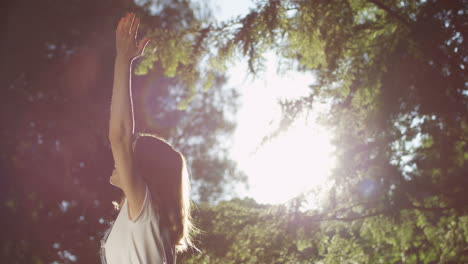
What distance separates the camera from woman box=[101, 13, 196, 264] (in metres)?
1.61

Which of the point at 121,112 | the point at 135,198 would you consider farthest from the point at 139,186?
the point at 121,112

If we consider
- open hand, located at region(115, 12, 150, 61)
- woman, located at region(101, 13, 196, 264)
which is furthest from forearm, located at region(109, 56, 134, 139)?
open hand, located at region(115, 12, 150, 61)

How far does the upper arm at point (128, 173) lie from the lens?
1599 millimetres

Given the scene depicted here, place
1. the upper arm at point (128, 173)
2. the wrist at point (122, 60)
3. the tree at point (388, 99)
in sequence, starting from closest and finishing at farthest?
the upper arm at point (128, 173)
the wrist at point (122, 60)
the tree at point (388, 99)

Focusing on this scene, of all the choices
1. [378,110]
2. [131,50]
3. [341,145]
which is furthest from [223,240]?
[131,50]

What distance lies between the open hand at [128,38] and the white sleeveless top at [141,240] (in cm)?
61

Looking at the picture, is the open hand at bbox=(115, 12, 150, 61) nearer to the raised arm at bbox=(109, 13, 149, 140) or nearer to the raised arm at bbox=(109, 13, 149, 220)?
the raised arm at bbox=(109, 13, 149, 140)

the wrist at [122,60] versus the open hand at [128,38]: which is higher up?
the open hand at [128,38]

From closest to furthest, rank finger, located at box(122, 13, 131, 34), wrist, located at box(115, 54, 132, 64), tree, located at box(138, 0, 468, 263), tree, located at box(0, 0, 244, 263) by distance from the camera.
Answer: wrist, located at box(115, 54, 132, 64) < finger, located at box(122, 13, 131, 34) < tree, located at box(138, 0, 468, 263) < tree, located at box(0, 0, 244, 263)

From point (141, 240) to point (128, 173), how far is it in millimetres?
Answer: 283

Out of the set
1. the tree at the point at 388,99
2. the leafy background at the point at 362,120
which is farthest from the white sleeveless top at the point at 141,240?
the tree at the point at 388,99

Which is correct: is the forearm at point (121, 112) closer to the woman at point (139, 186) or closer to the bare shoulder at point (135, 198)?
the woman at point (139, 186)

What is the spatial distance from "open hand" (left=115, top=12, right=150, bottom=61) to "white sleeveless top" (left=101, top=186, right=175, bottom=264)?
0.61m

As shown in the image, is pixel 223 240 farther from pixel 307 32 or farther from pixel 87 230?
pixel 87 230
